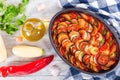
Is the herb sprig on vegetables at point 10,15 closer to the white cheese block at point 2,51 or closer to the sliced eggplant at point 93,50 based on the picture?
the white cheese block at point 2,51

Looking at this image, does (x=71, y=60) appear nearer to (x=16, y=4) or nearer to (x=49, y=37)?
(x=49, y=37)

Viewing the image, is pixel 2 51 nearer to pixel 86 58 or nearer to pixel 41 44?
pixel 41 44

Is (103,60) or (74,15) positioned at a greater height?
(74,15)

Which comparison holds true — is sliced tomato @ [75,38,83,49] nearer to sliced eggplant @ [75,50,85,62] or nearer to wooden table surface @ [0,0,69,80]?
sliced eggplant @ [75,50,85,62]

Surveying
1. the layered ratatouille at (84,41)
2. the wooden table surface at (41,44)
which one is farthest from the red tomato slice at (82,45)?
the wooden table surface at (41,44)

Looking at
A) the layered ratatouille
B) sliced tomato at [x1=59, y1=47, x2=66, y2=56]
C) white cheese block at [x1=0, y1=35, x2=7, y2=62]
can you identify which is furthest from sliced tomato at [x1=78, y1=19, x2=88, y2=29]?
white cheese block at [x1=0, y1=35, x2=7, y2=62]

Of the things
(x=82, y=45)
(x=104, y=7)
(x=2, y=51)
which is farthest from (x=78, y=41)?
(x=2, y=51)

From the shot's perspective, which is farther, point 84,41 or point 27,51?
point 27,51
